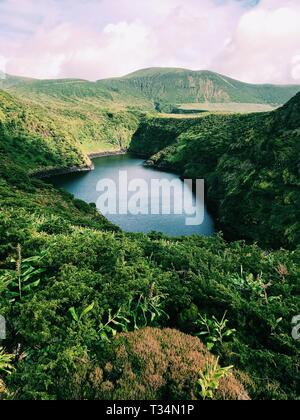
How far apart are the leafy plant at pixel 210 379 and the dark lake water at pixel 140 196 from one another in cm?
5218

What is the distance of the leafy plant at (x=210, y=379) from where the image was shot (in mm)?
8430

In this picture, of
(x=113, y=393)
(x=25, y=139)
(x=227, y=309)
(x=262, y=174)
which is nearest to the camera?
(x=113, y=393)

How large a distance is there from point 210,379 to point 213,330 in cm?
278

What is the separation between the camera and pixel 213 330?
11531mm

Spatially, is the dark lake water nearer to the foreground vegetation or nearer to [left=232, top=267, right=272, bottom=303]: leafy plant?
the foreground vegetation

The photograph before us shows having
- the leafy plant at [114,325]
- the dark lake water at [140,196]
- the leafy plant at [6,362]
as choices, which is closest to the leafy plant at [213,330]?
the leafy plant at [114,325]

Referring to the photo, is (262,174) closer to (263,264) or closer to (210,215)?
(210,215)

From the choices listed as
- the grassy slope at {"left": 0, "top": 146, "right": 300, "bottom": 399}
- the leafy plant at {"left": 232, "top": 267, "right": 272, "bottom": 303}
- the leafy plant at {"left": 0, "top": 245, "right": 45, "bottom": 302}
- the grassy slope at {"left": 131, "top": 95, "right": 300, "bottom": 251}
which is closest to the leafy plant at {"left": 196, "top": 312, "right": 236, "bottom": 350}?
the grassy slope at {"left": 0, "top": 146, "right": 300, "bottom": 399}

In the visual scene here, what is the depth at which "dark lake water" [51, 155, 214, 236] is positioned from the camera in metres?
65.2

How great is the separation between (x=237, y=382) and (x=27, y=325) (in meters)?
6.27

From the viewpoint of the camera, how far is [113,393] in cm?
846

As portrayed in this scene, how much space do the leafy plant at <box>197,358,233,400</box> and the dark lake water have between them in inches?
2054

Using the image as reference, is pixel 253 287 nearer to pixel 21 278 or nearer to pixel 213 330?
pixel 213 330

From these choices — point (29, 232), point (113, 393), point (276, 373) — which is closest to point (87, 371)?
point (113, 393)
